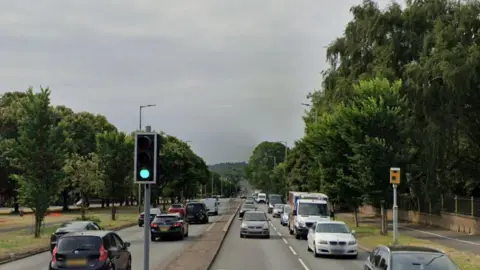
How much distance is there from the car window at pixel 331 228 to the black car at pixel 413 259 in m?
12.2

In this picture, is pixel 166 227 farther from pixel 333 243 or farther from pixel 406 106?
pixel 406 106

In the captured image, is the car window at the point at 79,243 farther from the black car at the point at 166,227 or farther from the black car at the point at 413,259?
the black car at the point at 166,227

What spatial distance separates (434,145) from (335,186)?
721cm

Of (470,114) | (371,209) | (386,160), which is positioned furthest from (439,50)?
(371,209)

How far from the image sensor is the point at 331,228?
2503cm

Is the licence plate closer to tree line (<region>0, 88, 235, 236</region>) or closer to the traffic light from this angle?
the traffic light

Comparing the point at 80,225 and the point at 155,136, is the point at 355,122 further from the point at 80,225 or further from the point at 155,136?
the point at 155,136

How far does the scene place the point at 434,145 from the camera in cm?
3803

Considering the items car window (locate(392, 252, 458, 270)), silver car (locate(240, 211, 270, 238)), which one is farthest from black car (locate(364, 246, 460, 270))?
silver car (locate(240, 211, 270, 238))

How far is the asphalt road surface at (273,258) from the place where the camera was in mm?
20472

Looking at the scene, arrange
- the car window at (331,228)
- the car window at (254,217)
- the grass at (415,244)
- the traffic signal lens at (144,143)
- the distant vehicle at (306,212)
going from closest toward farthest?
1. the traffic signal lens at (144,143)
2. the grass at (415,244)
3. the car window at (331,228)
4. the distant vehicle at (306,212)
5. the car window at (254,217)

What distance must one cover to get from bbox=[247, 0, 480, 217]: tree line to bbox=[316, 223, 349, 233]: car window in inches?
375

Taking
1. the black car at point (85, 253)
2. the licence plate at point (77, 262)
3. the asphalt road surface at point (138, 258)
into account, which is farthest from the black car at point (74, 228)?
the licence plate at point (77, 262)

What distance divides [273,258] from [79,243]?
9639mm
